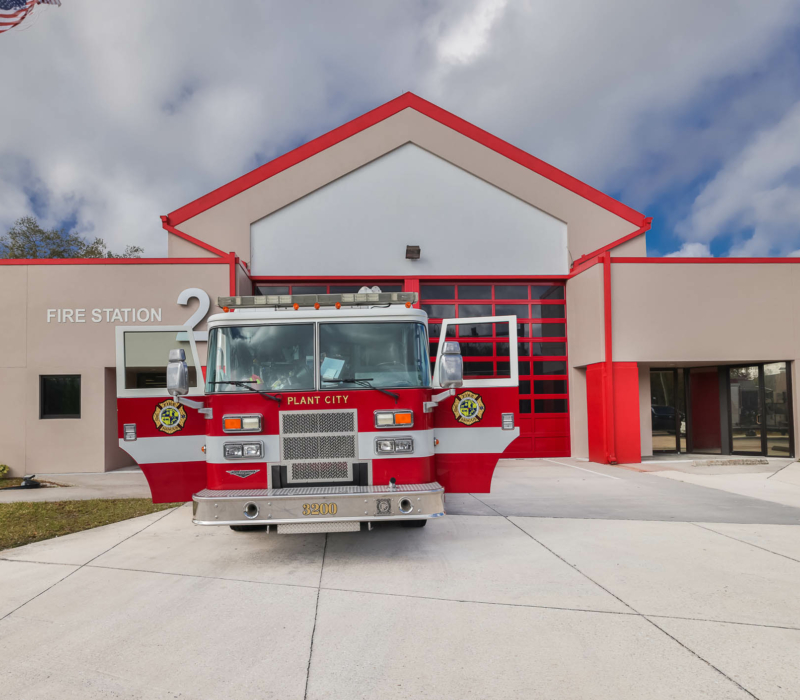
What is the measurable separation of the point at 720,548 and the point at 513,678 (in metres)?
3.83

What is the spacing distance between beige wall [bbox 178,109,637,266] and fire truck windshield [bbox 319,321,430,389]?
9282 millimetres

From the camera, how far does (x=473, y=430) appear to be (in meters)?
6.27

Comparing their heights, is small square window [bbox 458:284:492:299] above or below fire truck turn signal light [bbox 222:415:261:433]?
above

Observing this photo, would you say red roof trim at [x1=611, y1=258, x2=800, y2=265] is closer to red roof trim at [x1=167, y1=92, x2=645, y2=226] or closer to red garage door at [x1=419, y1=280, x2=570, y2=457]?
red roof trim at [x1=167, y1=92, x2=645, y2=226]

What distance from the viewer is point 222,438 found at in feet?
18.1

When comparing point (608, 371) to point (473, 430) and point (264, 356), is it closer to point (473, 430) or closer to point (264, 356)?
point (473, 430)

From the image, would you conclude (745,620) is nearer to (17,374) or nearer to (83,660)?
(83,660)

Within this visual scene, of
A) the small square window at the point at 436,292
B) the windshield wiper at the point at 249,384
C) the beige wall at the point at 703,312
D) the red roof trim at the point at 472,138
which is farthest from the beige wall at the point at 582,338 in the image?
the windshield wiper at the point at 249,384

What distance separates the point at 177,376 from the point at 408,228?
10104 millimetres

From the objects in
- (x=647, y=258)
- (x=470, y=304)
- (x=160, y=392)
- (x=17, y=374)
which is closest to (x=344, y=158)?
(x=470, y=304)

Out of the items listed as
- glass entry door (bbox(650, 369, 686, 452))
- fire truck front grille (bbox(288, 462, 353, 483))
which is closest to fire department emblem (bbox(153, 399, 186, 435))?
fire truck front grille (bbox(288, 462, 353, 483))

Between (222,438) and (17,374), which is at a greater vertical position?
(17,374)

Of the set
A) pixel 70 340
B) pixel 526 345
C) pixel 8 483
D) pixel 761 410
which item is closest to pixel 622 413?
pixel 526 345

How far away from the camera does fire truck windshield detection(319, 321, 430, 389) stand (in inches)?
223
